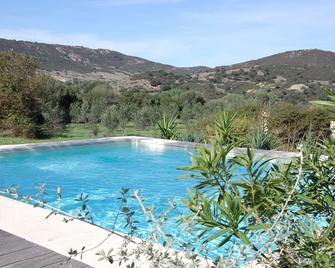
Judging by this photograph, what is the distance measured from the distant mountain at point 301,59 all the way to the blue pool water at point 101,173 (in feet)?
114

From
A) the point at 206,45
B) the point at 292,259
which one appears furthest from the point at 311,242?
the point at 206,45

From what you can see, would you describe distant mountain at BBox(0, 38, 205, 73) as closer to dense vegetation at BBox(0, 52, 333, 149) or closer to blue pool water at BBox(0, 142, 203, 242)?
dense vegetation at BBox(0, 52, 333, 149)

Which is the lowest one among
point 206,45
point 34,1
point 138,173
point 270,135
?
point 138,173

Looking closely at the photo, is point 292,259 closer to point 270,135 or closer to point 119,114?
point 270,135

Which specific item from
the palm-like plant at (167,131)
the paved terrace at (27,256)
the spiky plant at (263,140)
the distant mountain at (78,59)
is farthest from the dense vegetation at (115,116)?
the distant mountain at (78,59)

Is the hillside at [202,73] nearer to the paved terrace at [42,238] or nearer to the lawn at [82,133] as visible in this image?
the lawn at [82,133]

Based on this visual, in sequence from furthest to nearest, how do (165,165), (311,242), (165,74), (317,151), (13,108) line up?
(165,74), (13,108), (165,165), (317,151), (311,242)

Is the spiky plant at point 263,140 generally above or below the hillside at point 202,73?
below

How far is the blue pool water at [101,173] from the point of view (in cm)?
736

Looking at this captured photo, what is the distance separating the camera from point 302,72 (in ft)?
125

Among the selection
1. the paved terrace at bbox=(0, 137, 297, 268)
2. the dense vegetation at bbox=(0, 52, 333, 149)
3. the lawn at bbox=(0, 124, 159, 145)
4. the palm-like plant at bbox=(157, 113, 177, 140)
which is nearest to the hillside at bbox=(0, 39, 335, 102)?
the dense vegetation at bbox=(0, 52, 333, 149)

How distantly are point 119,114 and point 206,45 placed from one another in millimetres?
6195

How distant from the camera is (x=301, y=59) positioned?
45.0m

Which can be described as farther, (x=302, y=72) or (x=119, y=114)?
(x=302, y=72)
